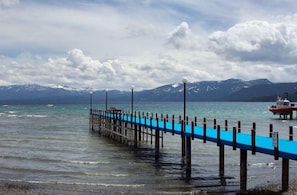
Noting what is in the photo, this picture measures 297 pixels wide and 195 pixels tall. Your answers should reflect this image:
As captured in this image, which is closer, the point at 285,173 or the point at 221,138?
the point at 285,173

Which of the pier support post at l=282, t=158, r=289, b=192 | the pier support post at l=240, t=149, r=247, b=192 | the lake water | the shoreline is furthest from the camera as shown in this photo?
the lake water

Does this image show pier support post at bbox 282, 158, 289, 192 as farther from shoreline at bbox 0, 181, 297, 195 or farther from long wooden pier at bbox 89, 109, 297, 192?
shoreline at bbox 0, 181, 297, 195

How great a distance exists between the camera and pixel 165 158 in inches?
1356

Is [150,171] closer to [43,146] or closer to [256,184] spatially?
[256,184]

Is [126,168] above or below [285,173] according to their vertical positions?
below

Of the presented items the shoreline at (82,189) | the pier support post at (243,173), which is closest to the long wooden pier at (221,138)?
the pier support post at (243,173)

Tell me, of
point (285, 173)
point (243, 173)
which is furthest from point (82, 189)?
point (285, 173)

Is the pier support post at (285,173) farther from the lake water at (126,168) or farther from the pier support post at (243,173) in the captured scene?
the lake water at (126,168)

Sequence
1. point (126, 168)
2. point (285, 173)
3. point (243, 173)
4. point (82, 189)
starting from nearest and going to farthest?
point (285, 173)
point (243, 173)
point (82, 189)
point (126, 168)

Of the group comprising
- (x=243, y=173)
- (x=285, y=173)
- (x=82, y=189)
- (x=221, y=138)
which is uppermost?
(x=221, y=138)

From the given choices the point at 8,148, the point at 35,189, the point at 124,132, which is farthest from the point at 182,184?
the point at 124,132

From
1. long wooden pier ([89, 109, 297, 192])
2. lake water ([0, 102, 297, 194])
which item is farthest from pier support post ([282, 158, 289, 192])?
lake water ([0, 102, 297, 194])

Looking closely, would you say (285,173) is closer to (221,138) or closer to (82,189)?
(221,138)

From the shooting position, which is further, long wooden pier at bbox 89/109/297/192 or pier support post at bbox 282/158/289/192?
pier support post at bbox 282/158/289/192
